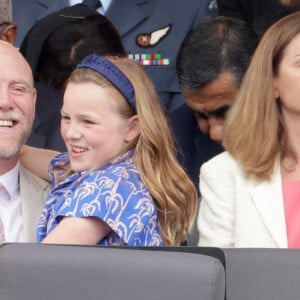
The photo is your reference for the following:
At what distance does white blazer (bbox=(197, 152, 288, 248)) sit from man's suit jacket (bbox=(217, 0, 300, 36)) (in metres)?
0.76

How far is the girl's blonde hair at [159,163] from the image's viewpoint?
2211 millimetres

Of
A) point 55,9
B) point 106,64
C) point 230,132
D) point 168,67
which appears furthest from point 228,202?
point 55,9

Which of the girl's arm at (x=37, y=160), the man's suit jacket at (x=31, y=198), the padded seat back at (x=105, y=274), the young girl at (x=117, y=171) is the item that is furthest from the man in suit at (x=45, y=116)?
the padded seat back at (x=105, y=274)

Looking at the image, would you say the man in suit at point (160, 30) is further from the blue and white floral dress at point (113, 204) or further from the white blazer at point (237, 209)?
the blue and white floral dress at point (113, 204)

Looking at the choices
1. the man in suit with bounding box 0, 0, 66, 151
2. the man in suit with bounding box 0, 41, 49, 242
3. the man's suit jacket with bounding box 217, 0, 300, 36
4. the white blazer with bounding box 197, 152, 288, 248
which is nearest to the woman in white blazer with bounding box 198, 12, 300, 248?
the white blazer with bounding box 197, 152, 288, 248

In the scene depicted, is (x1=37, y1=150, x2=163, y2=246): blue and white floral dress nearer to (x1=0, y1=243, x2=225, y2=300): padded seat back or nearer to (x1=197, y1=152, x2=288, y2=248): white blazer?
(x1=197, y1=152, x2=288, y2=248): white blazer

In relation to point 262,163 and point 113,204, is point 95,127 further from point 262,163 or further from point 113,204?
point 262,163

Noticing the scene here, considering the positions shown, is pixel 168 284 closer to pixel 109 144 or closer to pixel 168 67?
pixel 109 144

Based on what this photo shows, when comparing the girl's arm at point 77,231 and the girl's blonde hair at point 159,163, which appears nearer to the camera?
the girl's arm at point 77,231

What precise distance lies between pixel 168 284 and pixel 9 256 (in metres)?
0.28

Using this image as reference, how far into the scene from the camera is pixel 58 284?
61.3 inches

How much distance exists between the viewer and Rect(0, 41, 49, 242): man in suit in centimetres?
239

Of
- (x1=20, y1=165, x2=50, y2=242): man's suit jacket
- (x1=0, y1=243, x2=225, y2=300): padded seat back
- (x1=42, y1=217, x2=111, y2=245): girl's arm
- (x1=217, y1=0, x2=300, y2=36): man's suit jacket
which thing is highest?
(x1=217, y1=0, x2=300, y2=36): man's suit jacket

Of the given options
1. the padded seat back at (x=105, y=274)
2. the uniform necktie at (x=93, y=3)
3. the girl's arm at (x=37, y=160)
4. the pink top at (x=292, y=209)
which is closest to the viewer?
the padded seat back at (x=105, y=274)
